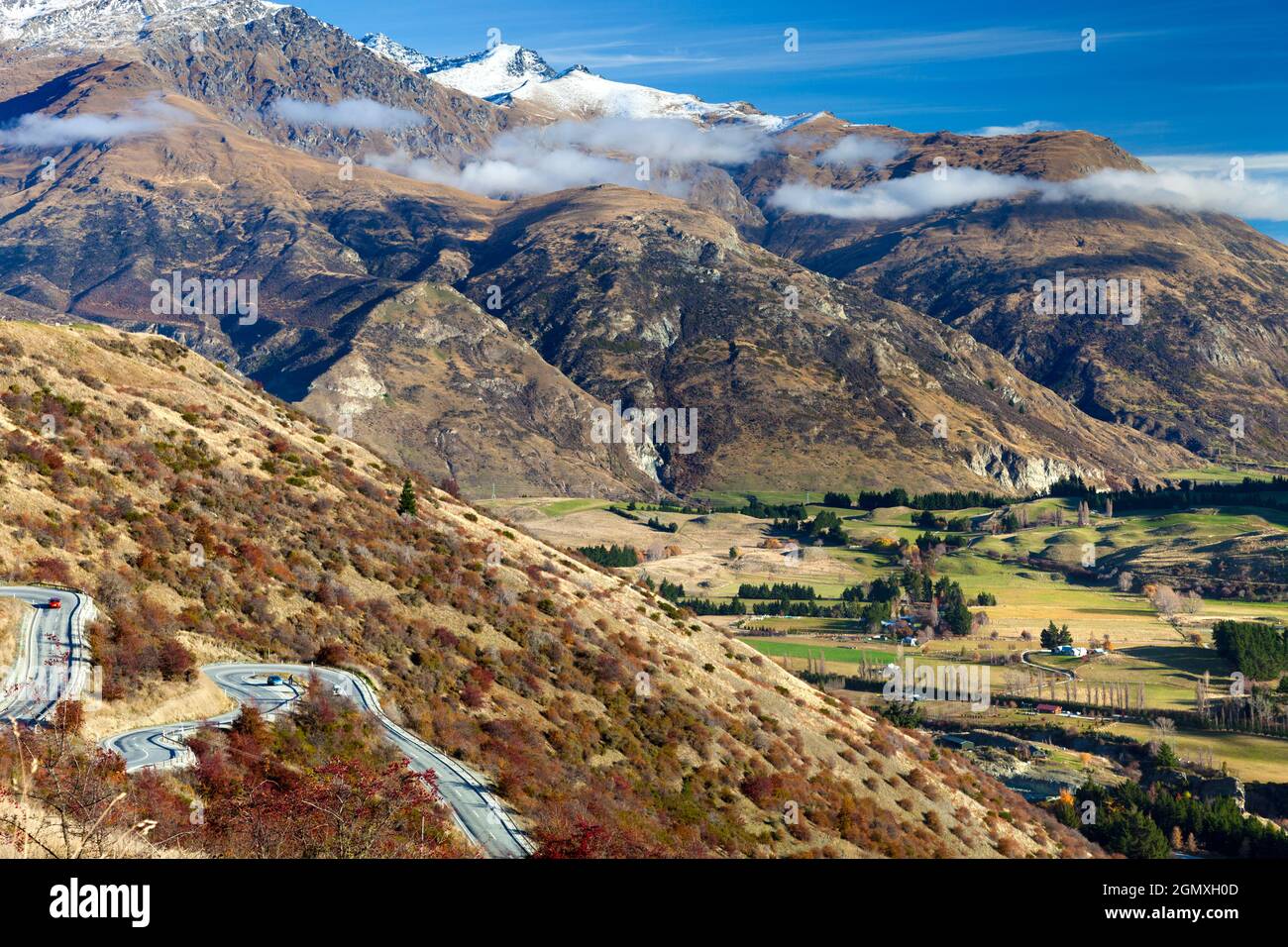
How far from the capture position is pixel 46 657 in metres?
34.6

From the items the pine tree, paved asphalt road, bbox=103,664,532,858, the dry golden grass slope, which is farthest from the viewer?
the pine tree

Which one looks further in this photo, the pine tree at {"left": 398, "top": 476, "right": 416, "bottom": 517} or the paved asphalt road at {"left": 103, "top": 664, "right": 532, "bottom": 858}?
the pine tree at {"left": 398, "top": 476, "right": 416, "bottom": 517}

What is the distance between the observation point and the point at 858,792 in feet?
200

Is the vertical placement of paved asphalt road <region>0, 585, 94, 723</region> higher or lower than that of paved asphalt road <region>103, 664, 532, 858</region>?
higher

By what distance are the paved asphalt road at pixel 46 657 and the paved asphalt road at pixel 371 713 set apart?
228 centimetres

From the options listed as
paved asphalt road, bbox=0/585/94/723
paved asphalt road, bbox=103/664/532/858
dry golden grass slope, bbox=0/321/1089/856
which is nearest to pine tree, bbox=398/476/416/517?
dry golden grass slope, bbox=0/321/1089/856

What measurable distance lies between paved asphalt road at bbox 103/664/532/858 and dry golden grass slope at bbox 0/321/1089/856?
4.35 ft

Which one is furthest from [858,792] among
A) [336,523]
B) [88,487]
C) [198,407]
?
[198,407]

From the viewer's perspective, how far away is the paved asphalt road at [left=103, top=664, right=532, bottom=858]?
102 ft

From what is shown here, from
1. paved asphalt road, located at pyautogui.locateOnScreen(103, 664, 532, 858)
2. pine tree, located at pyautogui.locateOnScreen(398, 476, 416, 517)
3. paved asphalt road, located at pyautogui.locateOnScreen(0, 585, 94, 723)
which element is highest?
pine tree, located at pyautogui.locateOnScreen(398, 476, 416, 517)

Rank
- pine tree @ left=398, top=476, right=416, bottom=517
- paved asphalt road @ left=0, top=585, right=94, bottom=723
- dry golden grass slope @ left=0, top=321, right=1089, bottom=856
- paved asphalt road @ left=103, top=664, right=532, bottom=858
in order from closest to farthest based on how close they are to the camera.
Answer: paved asphalt road @ left=103, top=664, right=532, bottom=858 < paved asphalt road @ left=0, top=585, right=94, bottom=723 < dry golden grass slope @ left=0, top=321, right=1089, bottom=856 < pine tree @ left=398, top=476, right=416, bottom=517

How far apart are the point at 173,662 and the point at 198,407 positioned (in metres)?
37.3

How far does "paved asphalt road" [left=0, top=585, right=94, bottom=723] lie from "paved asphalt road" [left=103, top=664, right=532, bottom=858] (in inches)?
89.7

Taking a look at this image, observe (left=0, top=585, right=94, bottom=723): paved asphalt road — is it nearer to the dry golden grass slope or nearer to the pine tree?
the dry golden grass slope
